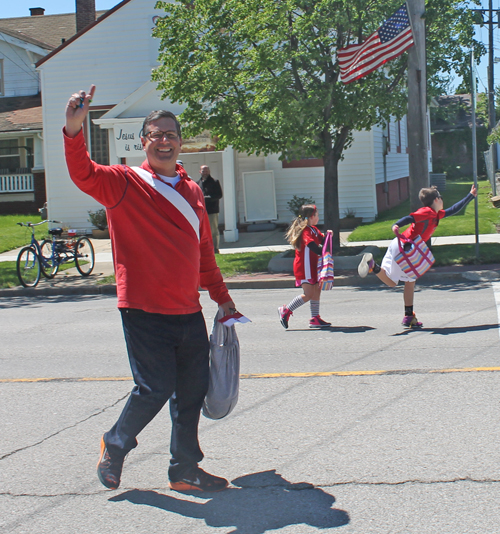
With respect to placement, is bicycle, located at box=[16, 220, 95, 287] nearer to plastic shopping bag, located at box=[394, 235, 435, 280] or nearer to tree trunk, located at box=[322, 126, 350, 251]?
tree trunk, located at box=[322, 126, 350, 251]

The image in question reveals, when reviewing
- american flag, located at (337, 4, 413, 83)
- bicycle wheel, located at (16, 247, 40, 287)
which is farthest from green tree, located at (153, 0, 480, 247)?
bicycle wheel, located at (16, 247, 40, 287)

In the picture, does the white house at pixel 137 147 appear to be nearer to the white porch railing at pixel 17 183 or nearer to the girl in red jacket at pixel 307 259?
the white porch railing at pixel 17 183

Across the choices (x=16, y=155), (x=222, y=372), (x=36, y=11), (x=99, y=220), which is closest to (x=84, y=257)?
(x=99, y=220)

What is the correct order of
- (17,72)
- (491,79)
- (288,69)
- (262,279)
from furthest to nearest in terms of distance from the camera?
1. (491,79)
2. (17,72)
3. (288,69)
4. (262,279)

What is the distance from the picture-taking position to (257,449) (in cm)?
452

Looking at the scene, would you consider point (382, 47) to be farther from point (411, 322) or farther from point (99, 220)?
point (99, 220)

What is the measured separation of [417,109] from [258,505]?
11358mm

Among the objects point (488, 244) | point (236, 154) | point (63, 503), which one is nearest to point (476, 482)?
point (63, 503)

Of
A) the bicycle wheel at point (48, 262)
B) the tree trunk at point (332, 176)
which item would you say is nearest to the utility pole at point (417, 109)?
the tree trunk at point (332, 176)

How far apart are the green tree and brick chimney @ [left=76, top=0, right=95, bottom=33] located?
12.0m

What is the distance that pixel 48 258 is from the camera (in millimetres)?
14625

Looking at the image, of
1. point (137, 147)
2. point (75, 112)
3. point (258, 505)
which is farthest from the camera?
point (137, 147)

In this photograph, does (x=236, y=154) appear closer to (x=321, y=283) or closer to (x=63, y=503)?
(x=321, y=283)

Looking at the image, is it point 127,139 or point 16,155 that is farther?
point 16,155
